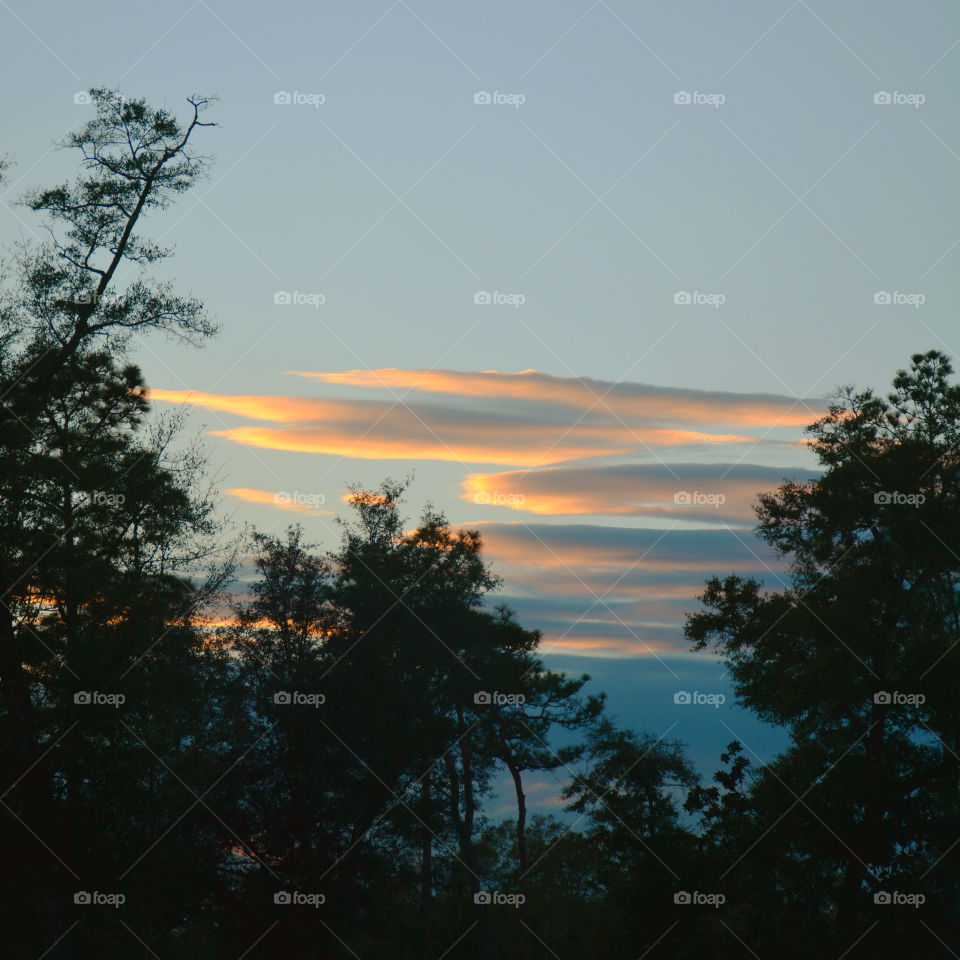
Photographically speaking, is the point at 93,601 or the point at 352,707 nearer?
the point at 93,601

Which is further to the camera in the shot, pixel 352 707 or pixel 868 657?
pixel 352 707

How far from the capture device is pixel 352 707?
35156 millimetres

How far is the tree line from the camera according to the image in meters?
20.5

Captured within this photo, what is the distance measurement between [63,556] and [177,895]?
942 centimetres

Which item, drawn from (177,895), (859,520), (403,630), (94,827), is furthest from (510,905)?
(94,827)

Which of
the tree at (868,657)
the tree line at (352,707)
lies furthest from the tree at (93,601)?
the tree at (868,657)

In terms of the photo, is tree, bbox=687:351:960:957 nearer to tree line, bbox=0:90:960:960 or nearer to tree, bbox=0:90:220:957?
tree line, bbox=0:90:960:960

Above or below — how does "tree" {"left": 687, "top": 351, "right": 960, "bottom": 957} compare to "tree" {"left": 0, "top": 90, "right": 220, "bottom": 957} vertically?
above

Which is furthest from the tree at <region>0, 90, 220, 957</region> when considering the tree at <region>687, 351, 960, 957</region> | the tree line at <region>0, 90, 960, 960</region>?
the tree at <region>687, 351, 960, 957</region>

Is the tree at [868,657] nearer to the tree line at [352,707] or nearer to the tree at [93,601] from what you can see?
the tree line at [352,707]

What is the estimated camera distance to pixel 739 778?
107 ft

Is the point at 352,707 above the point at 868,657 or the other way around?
the other way around

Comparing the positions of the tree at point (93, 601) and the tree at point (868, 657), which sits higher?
the tree at point (868, 657)

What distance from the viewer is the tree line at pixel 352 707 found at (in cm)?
2048
